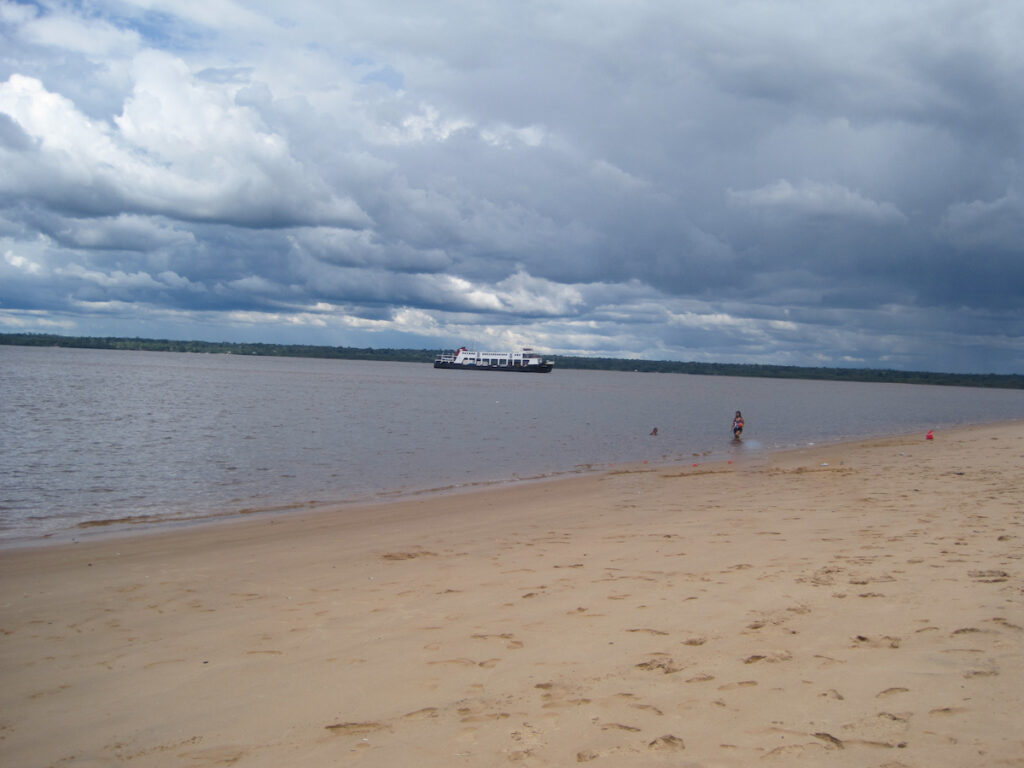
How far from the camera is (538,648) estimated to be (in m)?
7.18

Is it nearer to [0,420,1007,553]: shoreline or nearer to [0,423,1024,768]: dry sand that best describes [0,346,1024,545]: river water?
[0,420,1007,553]: shoreline

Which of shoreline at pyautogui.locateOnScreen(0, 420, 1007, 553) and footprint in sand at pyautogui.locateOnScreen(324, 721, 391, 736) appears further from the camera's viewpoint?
shoreline at pyautogui.locateOnScreen(0, 420, 1007, 553)

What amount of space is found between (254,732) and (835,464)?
25.6m

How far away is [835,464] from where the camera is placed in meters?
27.2

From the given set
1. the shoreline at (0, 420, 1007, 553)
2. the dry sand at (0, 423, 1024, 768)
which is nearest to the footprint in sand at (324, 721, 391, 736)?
the dry sand at (0, 423, 1024, 768)

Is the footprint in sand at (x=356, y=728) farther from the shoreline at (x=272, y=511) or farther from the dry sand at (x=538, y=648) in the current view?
the shoreline at (x=272, y=511)

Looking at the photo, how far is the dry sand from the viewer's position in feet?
17.1

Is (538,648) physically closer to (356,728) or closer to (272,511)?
(356,728)

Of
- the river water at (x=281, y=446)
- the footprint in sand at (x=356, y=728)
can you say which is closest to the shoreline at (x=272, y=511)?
the river water at (x=281, y=446)

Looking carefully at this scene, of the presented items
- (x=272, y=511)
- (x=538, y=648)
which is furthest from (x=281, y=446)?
(x=538, y=648)

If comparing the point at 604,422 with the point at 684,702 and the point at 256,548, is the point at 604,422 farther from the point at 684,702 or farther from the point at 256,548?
the point at 684,702

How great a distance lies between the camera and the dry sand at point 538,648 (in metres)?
5.22

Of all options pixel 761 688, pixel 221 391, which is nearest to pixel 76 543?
pixel 761 688

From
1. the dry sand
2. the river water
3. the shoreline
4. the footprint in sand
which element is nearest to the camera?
the dry sand
